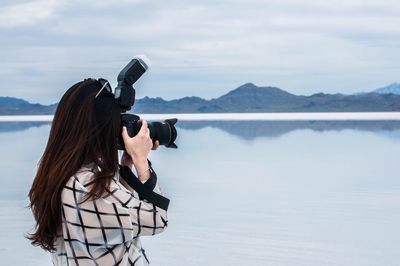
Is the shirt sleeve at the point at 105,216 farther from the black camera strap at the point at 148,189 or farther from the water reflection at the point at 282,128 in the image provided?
the water reflection at the point at 282,128

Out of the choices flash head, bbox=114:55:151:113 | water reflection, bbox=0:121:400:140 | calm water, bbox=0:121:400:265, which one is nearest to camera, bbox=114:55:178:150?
flash head, bbox=114:55:151:113

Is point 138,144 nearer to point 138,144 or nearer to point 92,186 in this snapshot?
point 138,144

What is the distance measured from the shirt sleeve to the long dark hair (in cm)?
2

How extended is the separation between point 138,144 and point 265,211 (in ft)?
12.2

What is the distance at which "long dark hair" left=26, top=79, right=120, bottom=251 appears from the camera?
3.80 ft

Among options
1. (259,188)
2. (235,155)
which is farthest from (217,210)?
(235,155)

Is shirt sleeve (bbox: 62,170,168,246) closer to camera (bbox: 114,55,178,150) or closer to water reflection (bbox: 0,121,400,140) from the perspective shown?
camera (bbox: 114,55,178,150)

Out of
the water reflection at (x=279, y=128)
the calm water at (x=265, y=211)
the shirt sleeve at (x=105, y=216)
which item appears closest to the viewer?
the shirt sleeve at (x=105, y=216)

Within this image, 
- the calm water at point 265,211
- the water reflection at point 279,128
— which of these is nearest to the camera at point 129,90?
the calm water at point 265,211

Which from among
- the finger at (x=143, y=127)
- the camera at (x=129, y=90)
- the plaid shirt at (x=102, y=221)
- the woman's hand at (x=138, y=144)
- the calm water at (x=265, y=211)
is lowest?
the calm water at (x=265, y=211)

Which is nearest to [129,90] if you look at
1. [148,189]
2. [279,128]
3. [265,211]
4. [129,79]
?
[129,79]

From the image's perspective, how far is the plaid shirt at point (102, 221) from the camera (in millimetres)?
1144

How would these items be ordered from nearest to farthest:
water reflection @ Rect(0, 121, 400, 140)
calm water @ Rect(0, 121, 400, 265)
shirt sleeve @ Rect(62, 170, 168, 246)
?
shirt sleeve @ Rect(62, 170, 168, 246) → calm water @ Rect(0, 121, 400, 265) → water reflection @ Rect(0, 121, 400, 140)

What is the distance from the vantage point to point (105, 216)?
114cm
